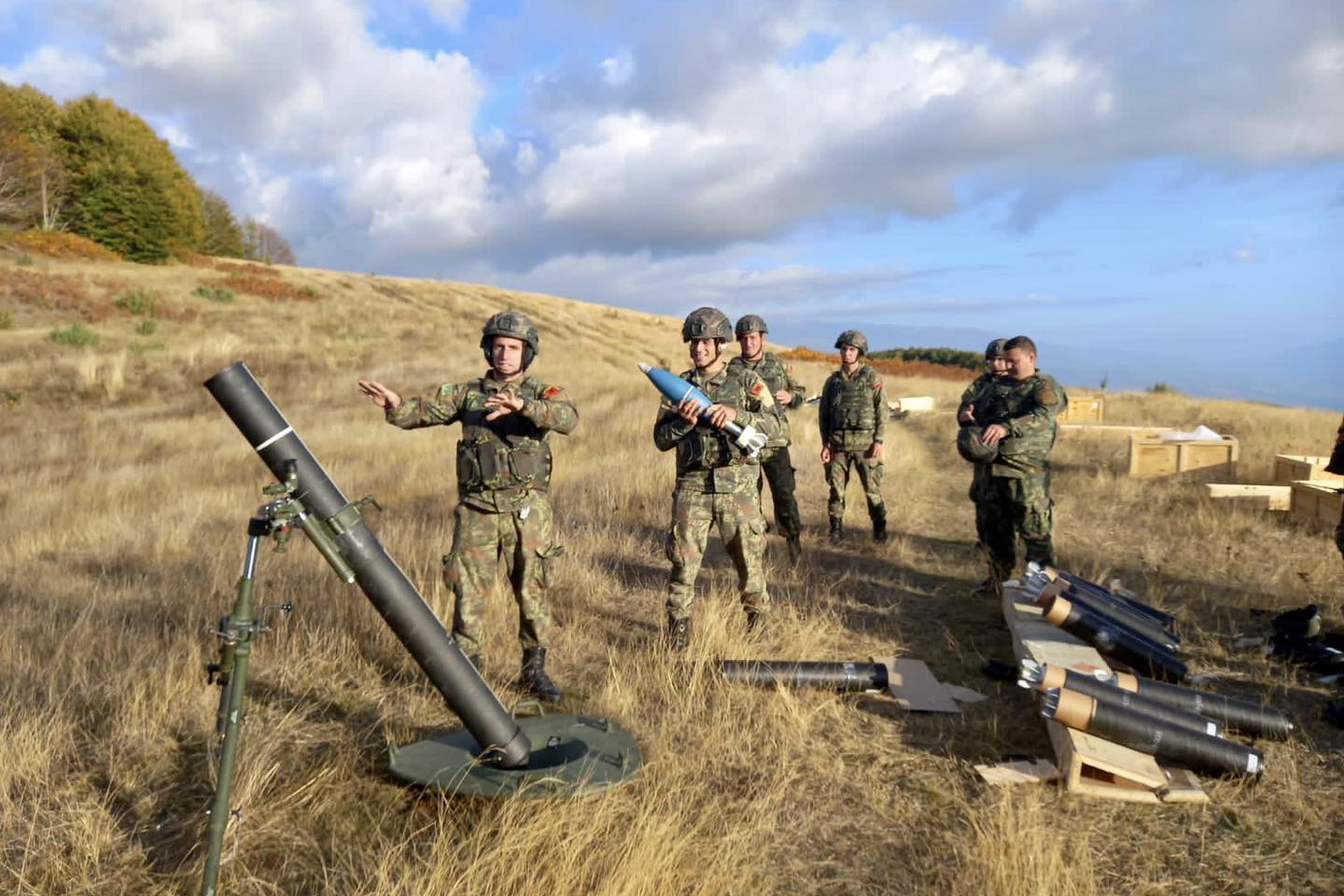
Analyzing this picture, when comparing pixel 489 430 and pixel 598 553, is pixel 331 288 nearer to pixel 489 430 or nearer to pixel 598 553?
pixel 598 553

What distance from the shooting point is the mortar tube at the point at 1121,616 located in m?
5.12

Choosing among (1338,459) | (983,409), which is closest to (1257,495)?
(1338,459)

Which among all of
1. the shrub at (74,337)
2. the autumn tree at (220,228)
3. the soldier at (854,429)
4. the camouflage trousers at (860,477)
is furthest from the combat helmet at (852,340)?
the autumn tree at (220,228)

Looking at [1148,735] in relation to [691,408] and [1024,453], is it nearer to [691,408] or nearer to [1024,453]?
[691,408]

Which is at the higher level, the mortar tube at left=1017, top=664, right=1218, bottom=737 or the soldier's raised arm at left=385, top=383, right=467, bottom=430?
the soldier's raised arm at left=385, top=383, right=467, bottom=430

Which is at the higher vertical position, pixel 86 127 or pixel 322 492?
pixel 86 127

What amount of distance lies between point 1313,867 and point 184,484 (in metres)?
12.2

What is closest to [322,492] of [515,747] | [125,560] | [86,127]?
[515,747]

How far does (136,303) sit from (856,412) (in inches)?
1009

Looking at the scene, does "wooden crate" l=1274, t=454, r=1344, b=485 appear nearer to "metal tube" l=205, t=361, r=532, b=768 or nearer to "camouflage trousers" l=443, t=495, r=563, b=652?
"camouflage trousers" l=443, t=495, r=563, b=652

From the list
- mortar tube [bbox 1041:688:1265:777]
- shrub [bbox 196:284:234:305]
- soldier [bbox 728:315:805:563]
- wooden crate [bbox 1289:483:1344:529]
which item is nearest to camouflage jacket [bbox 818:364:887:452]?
soldier [bbox 728:315:805:563]

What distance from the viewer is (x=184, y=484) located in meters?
11.2

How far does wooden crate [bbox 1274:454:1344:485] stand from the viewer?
31.5ft

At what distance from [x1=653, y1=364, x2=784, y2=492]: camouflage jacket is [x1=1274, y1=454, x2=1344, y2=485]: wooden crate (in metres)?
7.70
